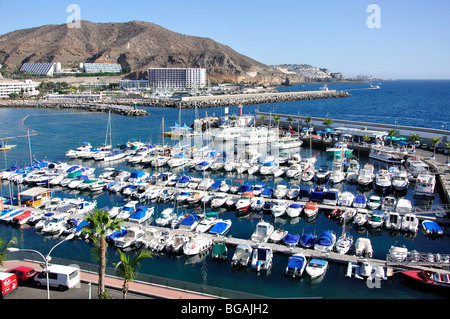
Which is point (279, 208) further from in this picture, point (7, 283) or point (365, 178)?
point (7, 283)

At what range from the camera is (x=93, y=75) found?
531 ft

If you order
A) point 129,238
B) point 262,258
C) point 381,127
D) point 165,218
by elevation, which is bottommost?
point 262,258

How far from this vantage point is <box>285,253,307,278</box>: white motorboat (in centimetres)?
1599

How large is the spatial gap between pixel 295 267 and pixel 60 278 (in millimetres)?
9195

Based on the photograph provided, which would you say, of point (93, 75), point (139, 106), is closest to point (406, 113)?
point (139, 106)

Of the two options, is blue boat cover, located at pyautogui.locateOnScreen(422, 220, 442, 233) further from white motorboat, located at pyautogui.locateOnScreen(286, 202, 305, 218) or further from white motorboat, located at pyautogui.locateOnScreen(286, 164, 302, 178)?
white motorboat, located at pyautogui.locateOnScreen(286, 164, 302, 178)

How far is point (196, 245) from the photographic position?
18.1 metres

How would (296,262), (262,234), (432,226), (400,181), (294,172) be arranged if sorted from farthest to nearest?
(294,172) < (400,181) < (432,226) < (262,234) < (296,262)

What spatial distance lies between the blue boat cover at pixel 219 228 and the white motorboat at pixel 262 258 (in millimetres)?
3247

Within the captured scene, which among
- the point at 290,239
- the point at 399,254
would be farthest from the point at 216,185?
the point at 399,254

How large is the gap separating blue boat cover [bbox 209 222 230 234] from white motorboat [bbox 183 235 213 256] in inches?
38.6

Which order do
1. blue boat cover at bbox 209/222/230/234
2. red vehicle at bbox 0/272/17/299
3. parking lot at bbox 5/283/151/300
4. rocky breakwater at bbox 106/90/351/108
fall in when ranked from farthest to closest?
rocky breakwater at bbox 106/90/351/108
blue boat cover at bbox 209/222/230/234
parking lot at bbox 5/283/151/300
red vehicle at bbox 0/272/17/299

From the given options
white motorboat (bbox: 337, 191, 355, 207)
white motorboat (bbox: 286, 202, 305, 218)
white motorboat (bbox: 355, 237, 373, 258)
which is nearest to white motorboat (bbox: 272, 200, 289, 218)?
white motorboat (bbox: 286, 202, 305, 218)
